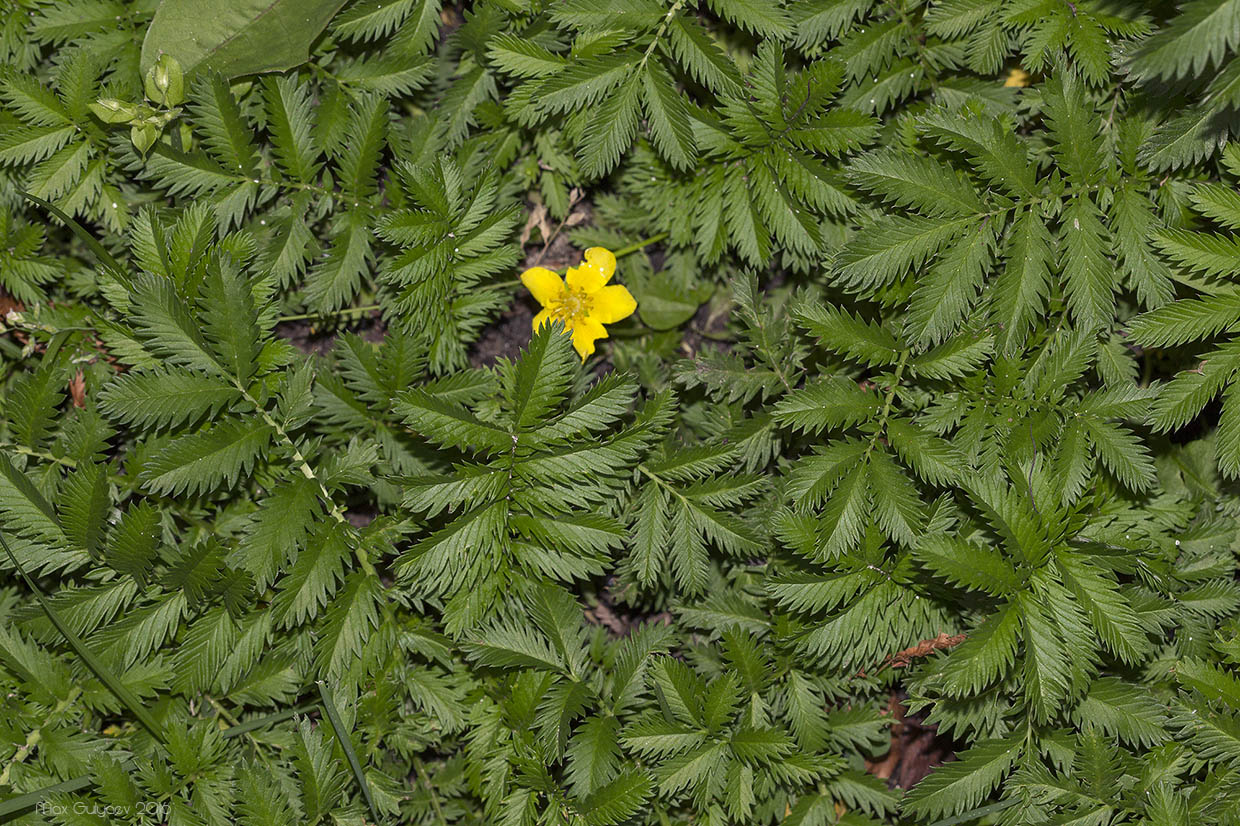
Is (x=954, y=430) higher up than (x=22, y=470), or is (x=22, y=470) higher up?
(x=954, y=430)

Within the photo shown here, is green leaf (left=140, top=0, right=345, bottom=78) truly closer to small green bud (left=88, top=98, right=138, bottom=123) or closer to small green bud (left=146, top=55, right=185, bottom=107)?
small green bud (left=146, top=55, right=185, bottom=107)

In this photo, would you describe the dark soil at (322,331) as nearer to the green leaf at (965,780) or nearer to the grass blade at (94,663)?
the grass blade at (94,663)

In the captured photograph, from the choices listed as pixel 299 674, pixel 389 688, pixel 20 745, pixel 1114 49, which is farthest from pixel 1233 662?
pixel 20 745

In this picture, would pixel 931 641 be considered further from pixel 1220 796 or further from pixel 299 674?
pixel 299 674

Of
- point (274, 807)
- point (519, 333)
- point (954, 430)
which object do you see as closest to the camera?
point (274, 807)

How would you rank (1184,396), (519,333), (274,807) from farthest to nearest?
(519,333), (274,807), (1184,396)

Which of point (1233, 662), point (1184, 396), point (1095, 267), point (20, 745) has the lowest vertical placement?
point (20, 745)

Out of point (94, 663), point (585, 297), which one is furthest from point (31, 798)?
point (585, 297)

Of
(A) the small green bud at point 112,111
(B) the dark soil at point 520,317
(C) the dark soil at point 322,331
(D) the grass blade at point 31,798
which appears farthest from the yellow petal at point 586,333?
(D) the grass blade at point 31,798
